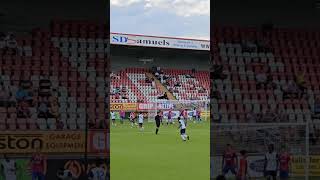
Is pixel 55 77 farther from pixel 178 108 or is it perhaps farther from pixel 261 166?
pixel 178 108

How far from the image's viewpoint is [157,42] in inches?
1409

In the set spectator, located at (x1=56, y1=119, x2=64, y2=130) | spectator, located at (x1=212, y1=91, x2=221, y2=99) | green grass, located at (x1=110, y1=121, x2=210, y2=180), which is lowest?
green grass, located at (x1=110, y1=121, x2=210, y2=180)

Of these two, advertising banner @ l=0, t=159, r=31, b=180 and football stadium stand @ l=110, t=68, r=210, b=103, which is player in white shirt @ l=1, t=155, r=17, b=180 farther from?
football stadium stand @ l=110, t=68, r=210, b=103

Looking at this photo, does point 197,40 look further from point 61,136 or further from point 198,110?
point 61,136

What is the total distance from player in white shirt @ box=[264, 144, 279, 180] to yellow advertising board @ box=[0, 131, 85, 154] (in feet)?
11.5

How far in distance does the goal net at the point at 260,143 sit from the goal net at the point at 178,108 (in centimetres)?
2180

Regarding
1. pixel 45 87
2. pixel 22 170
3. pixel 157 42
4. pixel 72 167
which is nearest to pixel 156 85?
pixel 157 42

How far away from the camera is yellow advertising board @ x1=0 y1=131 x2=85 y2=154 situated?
382 inches

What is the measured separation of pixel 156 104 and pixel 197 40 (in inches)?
239

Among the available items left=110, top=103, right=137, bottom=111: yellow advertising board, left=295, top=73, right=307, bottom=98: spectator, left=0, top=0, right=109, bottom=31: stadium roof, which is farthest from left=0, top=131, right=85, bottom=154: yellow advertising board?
left=110, top=103, right=137, bottom=111: yellow advertising board

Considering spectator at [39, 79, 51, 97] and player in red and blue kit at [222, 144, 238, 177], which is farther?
spectator at [39, 79, 51, 97]

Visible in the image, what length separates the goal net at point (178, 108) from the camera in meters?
32.9

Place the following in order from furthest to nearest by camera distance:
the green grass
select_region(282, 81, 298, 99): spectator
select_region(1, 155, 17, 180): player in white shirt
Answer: select_region(282, 81, 298, 99): spectator < the green grass < select_region(1, 155, 17, 180): player in white shirt

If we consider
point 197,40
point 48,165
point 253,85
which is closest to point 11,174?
point 48,165
